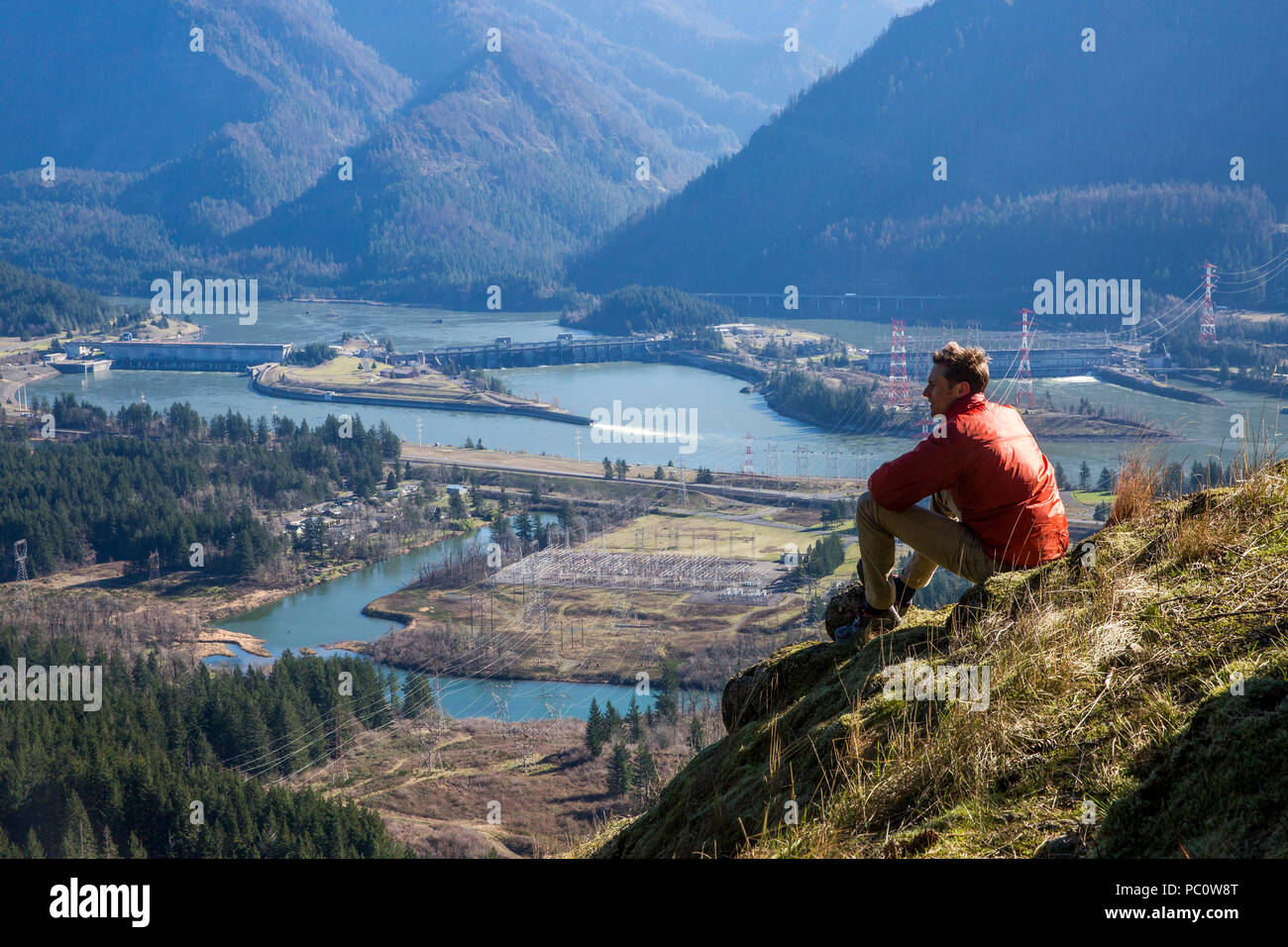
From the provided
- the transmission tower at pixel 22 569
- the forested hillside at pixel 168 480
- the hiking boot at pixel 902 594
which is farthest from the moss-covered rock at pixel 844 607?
the forested hillside at pixel 168 480

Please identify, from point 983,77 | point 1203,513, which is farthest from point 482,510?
point 983,77

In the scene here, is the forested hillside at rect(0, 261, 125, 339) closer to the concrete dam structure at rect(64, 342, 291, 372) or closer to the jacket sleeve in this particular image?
the concrete dam structure at rect(64, 342, 291, 372)

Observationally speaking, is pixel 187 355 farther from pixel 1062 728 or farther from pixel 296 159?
pixel 296 159

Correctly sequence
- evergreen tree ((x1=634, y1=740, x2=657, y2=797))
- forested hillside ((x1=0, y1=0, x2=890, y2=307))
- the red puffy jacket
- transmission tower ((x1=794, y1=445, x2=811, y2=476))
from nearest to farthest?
the red puffy jacket < evergreen tree ((x1=634, y1=740, x2=657, y2=797)) < transmission tower ((x1=794, y1=445, x2=811, y2=476)) < forested hillside ((x1=0, y1=0, x2=890, y2=307))

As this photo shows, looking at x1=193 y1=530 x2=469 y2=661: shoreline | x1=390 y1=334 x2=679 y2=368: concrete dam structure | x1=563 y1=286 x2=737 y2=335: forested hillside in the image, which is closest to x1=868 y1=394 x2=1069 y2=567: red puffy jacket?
x1=193 y1=530 x2=469 y2=661: shoreline

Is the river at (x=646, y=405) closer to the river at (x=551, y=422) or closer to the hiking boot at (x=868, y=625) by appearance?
the river at (x=551, y=422)

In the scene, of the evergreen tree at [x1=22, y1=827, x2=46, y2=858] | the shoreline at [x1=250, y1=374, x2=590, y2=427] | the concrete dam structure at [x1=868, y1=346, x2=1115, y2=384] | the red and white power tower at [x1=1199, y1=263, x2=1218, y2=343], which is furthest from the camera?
the red and white power tower at [x1=1199, y1=263, x2=1218, y2=343]

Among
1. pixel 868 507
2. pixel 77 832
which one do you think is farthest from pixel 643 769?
pixel 868 507
